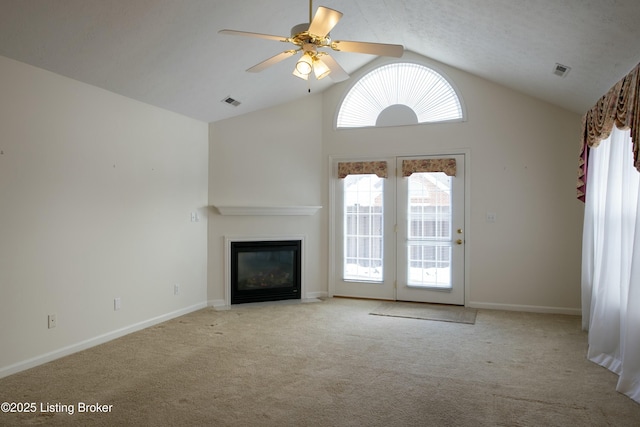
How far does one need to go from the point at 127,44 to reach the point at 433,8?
2715 mm

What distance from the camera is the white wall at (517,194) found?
5.17m

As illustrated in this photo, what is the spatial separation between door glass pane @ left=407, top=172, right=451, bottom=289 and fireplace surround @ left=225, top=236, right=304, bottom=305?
1.57 meters

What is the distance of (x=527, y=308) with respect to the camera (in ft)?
17.4

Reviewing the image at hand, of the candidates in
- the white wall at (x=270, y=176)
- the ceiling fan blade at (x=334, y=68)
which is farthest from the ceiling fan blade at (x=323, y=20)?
the white wall at (x=270, y=176)

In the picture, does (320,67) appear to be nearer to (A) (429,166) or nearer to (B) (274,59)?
(B) (274,59)

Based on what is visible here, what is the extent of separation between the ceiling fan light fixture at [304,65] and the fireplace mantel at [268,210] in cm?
294

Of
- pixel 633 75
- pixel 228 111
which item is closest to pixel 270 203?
pixel 228 111

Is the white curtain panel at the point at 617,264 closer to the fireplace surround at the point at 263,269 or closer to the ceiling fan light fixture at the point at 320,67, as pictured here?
the ceiling fan light fixture at the point at 320,67

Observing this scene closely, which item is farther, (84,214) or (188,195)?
(188,195)

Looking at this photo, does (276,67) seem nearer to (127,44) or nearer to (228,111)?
(228,111)

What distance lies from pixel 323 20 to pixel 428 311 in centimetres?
389

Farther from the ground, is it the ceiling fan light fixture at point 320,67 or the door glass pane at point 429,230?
the ceiling fan light fixture at point 320,67

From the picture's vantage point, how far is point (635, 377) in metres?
2.93

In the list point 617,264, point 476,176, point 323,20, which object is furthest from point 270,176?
point 617,264
